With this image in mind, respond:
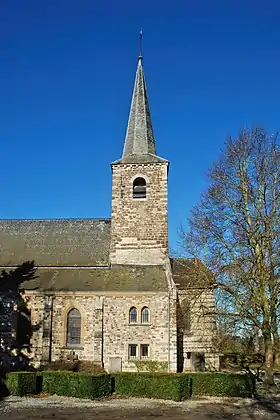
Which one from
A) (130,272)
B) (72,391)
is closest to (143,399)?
(72,391)

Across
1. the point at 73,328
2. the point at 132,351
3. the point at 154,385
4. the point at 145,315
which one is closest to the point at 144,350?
the point at 132,351

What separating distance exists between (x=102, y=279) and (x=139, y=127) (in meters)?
12.7

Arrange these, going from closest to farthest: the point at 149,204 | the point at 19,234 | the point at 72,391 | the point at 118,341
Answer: the point at 72,391 < the point at 118,341 < the point at 149,204 < the point at 19,234

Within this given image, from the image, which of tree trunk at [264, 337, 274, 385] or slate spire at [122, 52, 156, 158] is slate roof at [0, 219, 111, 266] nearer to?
slate spire at [122, 52, 156, 158]

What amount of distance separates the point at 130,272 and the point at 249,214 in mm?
11298

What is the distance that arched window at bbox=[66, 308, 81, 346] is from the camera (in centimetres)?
2973

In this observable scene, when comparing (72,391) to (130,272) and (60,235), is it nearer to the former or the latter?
(130,272)

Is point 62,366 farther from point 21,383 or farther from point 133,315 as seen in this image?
point 21,383

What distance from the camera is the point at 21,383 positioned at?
20.4 m

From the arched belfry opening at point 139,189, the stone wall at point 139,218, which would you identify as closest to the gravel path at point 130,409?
the stone wall at point 139,218

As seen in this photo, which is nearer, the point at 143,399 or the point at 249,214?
the point at 143,399

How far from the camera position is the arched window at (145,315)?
2970 cm

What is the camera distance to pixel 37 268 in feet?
109

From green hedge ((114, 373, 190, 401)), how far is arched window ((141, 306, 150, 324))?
845cm
